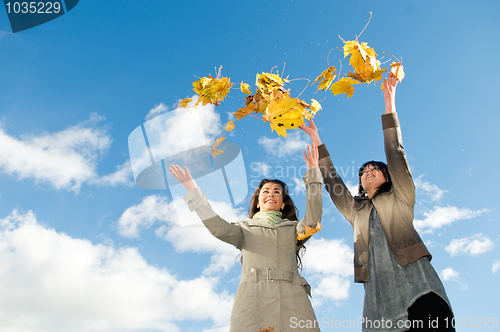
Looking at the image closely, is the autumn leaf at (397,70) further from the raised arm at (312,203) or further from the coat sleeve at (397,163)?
the raised arm at (312,203)

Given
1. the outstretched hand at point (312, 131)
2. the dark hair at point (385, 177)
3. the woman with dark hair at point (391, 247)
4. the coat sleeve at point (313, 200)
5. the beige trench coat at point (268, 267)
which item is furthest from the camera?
the outstretched hand at point (312, 131)

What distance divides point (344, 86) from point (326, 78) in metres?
0.31

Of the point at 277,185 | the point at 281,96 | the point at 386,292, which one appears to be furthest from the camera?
the point at 277,185

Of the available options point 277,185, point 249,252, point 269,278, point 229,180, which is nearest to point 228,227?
point 249,252

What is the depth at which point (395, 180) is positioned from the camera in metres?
3.83

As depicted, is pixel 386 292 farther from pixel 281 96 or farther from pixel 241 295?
pixel 281 96

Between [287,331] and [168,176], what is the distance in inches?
139

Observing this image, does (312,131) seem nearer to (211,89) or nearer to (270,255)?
(211,89)

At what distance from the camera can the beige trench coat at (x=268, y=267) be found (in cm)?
357

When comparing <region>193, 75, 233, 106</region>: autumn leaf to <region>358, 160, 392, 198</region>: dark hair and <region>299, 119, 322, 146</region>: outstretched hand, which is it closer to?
<region>299, 119, 322, 146</region>: outstretched hand

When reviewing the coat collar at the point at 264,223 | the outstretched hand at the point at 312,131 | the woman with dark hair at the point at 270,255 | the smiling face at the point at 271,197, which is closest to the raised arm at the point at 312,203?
the woman with dark hair at the point at 270,255

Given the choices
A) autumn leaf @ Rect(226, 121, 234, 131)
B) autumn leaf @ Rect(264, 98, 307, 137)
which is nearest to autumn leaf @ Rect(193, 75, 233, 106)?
autumn leaf @ Rect(226, 121, 234, 131)

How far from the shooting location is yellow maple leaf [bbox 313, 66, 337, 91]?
4480mm

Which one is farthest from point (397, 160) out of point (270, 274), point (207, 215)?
point (207, 215)
